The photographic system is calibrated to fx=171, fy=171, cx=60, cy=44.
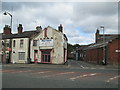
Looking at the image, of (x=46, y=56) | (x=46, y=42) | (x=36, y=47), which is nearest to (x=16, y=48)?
(x=36, y=47)

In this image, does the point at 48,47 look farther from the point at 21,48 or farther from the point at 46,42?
the point at 21,48

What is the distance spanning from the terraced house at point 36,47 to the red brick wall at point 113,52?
382 inches

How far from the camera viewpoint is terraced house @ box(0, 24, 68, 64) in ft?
117

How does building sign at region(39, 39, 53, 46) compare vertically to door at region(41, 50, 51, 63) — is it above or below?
above

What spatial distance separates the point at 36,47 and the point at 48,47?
2.96 m

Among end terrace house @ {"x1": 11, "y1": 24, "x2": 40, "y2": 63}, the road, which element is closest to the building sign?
end terrace house @ {"x1": 11, "y1": 24, "x2": 40, "y2": 63}

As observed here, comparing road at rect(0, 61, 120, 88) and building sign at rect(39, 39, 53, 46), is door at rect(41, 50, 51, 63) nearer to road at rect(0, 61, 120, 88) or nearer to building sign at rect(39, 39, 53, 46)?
building sign at rect(39, 39, 53, 46)

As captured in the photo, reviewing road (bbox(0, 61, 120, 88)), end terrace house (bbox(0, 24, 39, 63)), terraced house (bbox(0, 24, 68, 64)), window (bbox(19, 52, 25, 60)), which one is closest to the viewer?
road (bbox(0, 61, 120, 88))

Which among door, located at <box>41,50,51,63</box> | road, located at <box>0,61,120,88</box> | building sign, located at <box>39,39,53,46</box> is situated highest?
building sign, located at <box>39,39,53,46</box>

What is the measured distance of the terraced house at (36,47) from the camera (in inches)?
1400

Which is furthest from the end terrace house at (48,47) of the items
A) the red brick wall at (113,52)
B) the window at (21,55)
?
the red brick wall at (113,52)

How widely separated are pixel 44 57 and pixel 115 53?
14272mm

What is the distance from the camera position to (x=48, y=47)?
1415 inches

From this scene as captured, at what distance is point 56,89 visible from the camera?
9008mm
